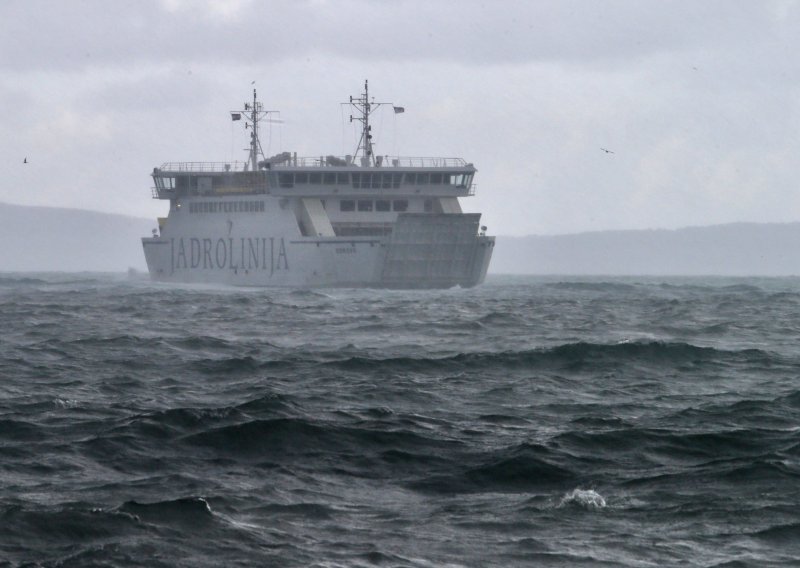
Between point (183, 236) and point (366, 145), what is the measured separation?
16.1 metres

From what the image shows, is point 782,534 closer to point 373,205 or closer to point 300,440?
point 300,440

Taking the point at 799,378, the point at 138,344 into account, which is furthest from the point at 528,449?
the point at 138,344

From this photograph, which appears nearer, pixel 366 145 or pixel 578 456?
pixel 578 456

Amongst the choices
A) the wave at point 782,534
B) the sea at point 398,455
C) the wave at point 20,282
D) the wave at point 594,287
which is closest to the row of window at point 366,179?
the wave at point 594,287

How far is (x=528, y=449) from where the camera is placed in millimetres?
14617

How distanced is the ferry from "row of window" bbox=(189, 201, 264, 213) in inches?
2.9

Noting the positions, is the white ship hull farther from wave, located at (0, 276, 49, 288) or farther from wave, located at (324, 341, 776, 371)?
wave, located at (324, 341, 776, 371)

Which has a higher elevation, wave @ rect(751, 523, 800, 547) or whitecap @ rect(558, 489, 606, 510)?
whitecap @ rect(558, 489, 606, 510)

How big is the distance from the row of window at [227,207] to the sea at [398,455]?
53.9 meters

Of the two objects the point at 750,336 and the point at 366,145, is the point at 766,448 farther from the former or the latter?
the point at 366,145

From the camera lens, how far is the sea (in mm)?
10477

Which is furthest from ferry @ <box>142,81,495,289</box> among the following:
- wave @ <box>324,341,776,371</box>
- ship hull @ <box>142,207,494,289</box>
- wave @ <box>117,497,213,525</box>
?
wave @ <box>117,497,213,525</box>

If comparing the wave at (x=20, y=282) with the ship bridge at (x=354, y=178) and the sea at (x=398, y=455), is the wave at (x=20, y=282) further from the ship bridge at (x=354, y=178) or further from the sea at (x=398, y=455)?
the sea at (x=398, y=455)

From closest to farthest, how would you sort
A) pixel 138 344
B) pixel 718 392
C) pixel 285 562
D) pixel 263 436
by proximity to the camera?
pixel 285 562, pixel 263 436, pixel 718 392, pixel 138 344
